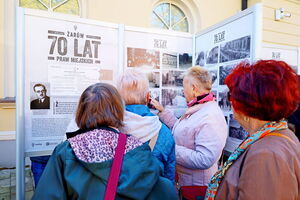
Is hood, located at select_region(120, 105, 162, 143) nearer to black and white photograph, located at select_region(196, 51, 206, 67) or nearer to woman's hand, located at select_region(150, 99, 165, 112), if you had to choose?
woman's hand, located at select_region(150, 99, 165, 112)

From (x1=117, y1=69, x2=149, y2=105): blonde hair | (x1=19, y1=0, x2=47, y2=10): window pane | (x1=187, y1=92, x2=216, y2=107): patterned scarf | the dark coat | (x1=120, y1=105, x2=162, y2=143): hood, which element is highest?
(x1=19, y1=0, x2=47, y2=10): window pane

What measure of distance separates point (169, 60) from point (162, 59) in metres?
0.09

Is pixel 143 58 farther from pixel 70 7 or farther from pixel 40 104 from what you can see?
pixel 70 7

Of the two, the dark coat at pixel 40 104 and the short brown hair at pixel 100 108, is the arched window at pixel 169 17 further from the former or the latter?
the short brown hair at pixel 100 108

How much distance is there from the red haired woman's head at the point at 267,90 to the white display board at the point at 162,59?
1.26 meters

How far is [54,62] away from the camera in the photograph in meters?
1.92

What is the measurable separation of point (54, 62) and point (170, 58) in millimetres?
1168

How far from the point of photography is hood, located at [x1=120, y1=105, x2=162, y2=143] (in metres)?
1.29

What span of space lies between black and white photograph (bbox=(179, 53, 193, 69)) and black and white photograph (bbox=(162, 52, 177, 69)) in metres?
0.08

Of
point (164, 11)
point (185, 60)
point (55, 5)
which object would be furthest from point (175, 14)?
point (185, 60)

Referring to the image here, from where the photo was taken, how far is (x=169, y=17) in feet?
18.0

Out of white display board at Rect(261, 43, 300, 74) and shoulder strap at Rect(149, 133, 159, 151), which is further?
white display board at Rect(261, 43, 300, 74)

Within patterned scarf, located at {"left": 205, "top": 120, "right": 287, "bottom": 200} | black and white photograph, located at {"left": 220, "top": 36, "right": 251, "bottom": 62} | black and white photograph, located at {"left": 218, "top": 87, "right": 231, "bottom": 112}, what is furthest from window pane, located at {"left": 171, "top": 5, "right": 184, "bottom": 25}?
patterned scarf, located at {"left": 205, "top": 120, "right": 287, "bottom": 200}

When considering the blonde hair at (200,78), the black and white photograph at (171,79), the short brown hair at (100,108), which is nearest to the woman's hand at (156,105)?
the black and white photograph at (171,79)
